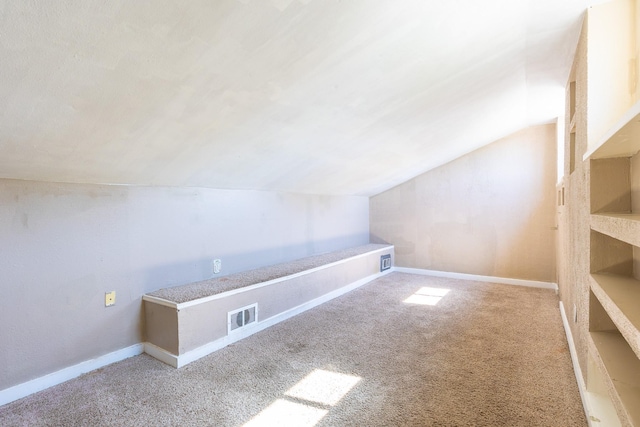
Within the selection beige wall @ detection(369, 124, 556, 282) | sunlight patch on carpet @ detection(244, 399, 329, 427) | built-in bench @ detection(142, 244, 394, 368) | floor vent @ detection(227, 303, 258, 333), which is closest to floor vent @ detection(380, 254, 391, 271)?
beige wall @ detection(369, 124, 556, 282)

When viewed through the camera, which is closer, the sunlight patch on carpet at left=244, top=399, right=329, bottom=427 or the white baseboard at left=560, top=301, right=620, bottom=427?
the white baseboard at left=560, top=301, right=620, bottom=427

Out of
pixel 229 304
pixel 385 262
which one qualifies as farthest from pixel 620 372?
pixel 385 262

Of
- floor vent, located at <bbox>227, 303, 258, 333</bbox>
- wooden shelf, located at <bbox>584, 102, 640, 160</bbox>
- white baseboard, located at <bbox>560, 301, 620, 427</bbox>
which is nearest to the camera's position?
wooden shelf, located at <bbox>584, 102, 640, 160</bbox>

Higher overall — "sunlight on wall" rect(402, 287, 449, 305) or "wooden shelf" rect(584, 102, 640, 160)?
"wooden shelf" rect(584, 102, 640, 160)

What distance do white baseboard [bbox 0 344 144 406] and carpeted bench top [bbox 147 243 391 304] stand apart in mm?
419

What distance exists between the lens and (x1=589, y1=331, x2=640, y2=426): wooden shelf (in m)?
0.92

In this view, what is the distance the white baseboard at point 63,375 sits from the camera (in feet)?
6.06

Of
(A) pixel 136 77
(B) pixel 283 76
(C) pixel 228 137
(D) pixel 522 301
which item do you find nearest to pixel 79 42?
(A) pixel 136 77

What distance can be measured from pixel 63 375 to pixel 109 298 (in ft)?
1.59

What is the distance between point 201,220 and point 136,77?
5.20 feet

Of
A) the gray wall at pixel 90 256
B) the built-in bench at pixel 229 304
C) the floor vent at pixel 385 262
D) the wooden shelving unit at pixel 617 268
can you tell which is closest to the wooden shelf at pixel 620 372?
the wooden shelving unit at pixel 617 268

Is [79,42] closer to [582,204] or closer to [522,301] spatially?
[582,204]

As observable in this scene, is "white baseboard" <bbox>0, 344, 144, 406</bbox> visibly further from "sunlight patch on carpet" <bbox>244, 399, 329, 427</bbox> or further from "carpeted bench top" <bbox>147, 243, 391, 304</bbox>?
"sunlight patch on carpet" <bbox>244, 399, 329, 427</bbox>

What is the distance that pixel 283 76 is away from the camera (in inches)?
68.6
